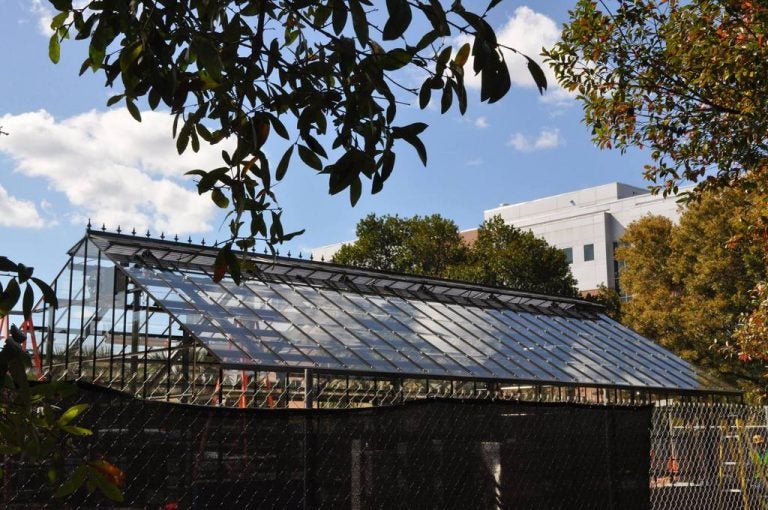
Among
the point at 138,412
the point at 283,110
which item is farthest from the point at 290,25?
the point at 138,412

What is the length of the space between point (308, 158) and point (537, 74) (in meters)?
0.74

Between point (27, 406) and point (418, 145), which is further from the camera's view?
point (418, 145)

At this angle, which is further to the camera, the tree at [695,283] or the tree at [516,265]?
the tree at [516,265]

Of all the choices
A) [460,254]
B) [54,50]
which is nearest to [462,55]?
[54,50]

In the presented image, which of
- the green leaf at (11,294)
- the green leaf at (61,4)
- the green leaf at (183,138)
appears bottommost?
the green leaf at (11,294)

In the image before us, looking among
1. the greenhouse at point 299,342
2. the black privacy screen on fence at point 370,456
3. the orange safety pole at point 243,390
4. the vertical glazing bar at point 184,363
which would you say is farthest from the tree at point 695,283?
the black privacy screen on fence at point 370,456

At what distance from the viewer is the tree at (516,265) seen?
40.5 m

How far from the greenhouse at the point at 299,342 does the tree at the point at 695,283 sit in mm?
14942

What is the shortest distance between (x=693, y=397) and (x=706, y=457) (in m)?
9.59

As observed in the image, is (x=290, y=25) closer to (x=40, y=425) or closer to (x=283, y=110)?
(x=283, y=110)

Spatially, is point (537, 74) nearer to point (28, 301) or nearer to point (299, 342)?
point (28, 301)

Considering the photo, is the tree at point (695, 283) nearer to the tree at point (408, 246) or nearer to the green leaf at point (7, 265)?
the tree at point (408, 246)

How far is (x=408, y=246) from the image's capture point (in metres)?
44.1

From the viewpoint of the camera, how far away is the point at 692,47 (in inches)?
408
